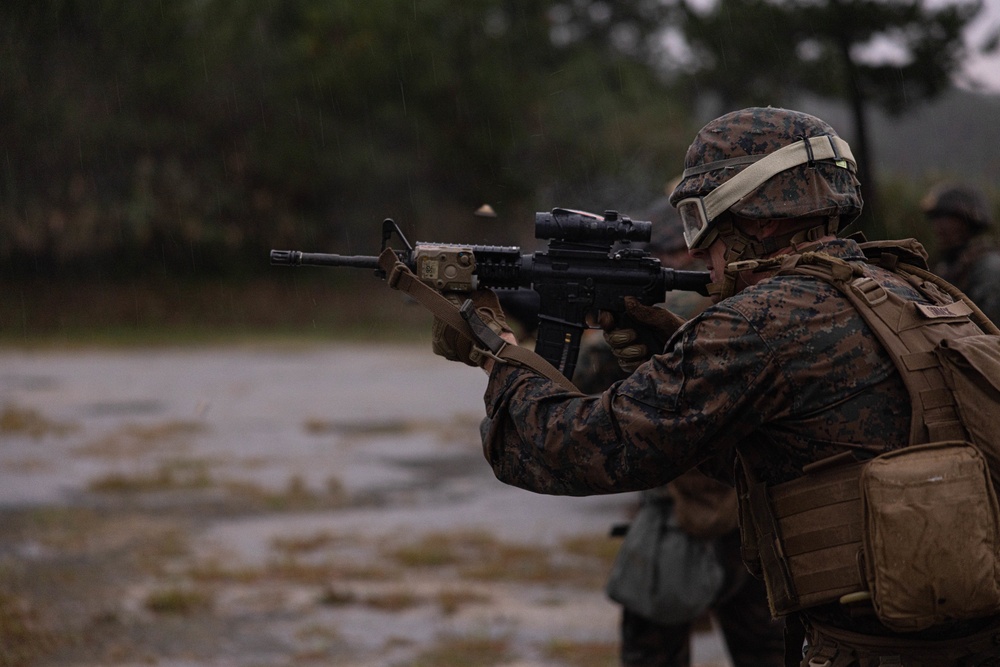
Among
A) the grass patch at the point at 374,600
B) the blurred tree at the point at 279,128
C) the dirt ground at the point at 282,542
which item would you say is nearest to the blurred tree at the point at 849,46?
the blurred tree at the point at 279,128

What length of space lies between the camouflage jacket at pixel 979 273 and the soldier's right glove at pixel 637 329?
3.67 m

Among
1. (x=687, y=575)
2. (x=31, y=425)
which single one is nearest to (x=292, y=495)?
(x=31, y=425)

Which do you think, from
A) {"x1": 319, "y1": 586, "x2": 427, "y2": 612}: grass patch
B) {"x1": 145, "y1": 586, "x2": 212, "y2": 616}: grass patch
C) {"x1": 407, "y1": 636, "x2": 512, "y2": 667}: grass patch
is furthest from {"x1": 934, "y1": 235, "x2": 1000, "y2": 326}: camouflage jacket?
{"x1": 145, "y1": 586, "x2": 212, "y2": 616}: grass patch

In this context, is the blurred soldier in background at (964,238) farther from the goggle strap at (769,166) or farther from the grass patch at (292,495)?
the grass patch at (292,495)

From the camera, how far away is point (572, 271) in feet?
10.4

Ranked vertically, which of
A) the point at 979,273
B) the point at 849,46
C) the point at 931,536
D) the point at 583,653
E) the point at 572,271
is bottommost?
the point at 583,653

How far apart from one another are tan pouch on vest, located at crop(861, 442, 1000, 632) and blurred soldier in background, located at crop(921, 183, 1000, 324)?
452 cm

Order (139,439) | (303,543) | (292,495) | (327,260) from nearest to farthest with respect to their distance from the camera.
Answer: (327,260), (303,543), (292,495), (139,439)

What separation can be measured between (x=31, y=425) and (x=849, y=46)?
44.2 ft

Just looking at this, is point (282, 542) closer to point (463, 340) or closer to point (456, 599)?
point (456, 599)

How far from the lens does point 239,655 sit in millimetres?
5738

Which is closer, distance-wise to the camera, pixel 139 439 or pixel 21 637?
pixel 21 637

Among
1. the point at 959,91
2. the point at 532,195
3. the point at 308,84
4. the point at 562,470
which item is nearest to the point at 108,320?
the point at 308,84

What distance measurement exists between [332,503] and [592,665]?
390 centimetres
